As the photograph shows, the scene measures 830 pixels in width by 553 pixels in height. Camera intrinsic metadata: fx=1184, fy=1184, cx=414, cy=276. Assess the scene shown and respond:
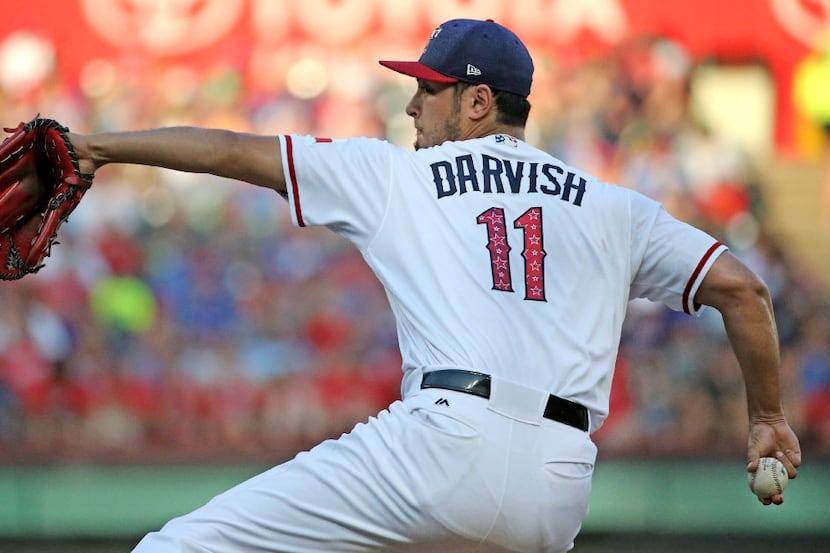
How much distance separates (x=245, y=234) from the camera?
8078 mm

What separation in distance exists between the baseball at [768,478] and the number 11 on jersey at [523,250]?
0.73m

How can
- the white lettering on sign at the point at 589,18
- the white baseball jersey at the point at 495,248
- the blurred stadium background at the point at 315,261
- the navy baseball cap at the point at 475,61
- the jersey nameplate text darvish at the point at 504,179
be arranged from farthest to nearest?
the white lettering on sign at the point at 589,18 → the blurred stadium background at the point at 315,261 → the navy baseball cap at the point at 475,61 → the jersey nameplate text darvish at the point at 504,179 → the white baseball jersey at the point at 495,248

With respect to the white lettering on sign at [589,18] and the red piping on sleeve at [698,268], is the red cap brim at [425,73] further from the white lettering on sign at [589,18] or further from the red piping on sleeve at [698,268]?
the white lettering on sign at [589,18]

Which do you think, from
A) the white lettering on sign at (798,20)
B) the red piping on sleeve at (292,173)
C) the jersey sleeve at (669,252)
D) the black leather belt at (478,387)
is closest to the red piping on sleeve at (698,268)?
the jersey sleeve at (669,252)

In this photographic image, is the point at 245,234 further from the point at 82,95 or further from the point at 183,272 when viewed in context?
the point at 82,95

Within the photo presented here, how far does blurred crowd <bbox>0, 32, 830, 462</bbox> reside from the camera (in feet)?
24.5

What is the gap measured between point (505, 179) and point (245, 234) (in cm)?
544

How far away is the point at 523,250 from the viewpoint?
8.93 ft

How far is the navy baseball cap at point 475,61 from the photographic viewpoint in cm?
303

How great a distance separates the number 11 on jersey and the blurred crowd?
15.7 ft

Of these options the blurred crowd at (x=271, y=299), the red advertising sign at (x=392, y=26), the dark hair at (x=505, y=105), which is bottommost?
the blurred crowd at (x=271, y=299)

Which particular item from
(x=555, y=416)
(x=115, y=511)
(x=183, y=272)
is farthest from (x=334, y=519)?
(x=183, y=272)

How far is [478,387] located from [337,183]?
0.59 metres

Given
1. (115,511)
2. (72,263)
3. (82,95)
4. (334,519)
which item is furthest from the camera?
(82,95)
